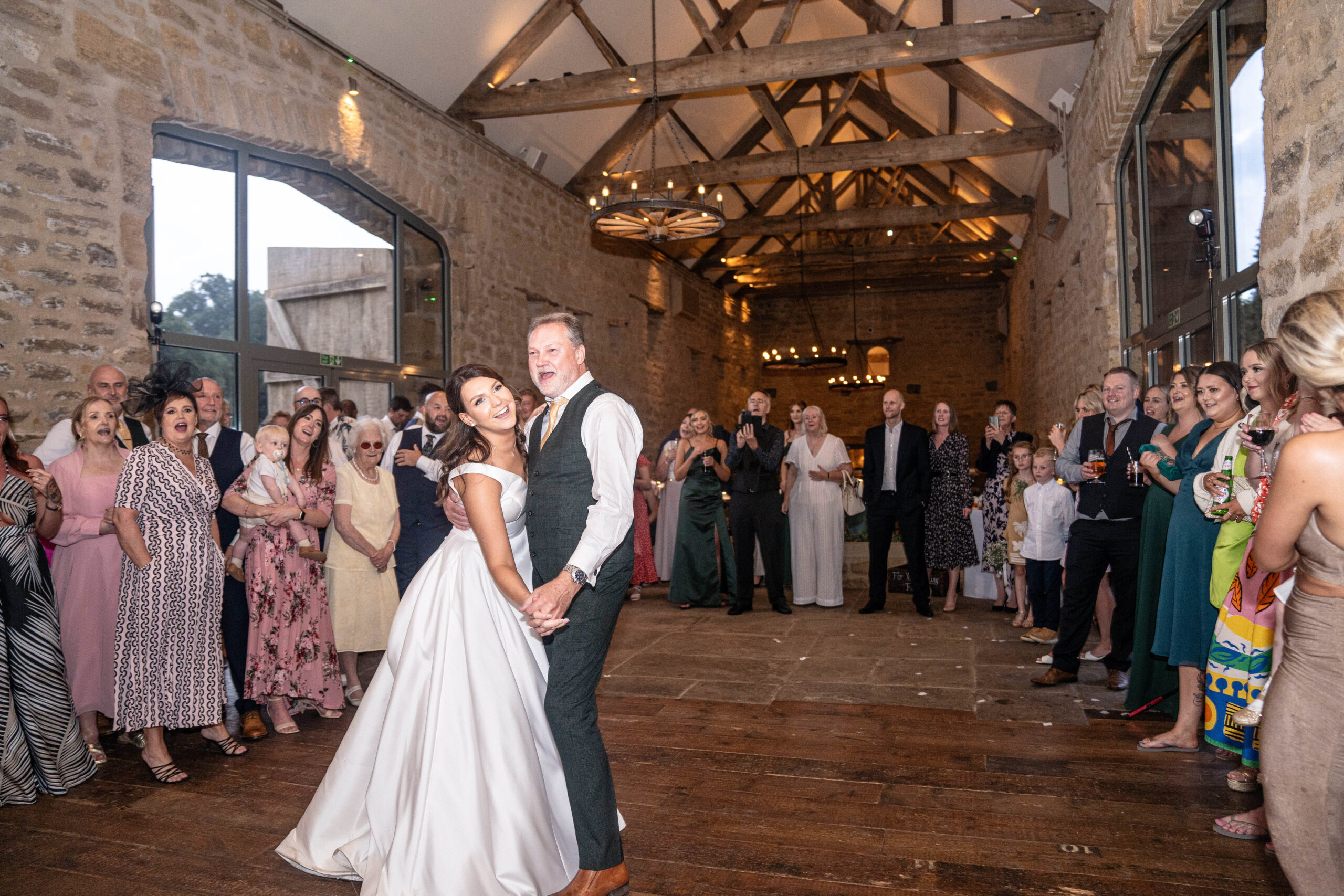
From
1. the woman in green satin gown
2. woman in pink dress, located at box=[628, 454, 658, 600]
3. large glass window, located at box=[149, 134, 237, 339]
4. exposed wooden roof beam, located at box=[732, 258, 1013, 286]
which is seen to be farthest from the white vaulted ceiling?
the woman in green satin gown

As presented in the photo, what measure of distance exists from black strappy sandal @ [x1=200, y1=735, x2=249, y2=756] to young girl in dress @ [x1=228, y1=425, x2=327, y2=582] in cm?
70

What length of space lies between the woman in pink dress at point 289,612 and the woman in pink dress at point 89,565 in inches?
19.0

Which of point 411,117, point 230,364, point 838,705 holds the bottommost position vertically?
point 838,705

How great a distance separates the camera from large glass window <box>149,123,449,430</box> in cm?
569

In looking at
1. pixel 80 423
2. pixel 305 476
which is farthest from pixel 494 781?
pixel 80 423

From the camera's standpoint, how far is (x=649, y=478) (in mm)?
7375

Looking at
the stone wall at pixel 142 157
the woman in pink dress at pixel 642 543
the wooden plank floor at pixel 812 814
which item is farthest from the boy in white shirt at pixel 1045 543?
the stone wall at pixel 142 157

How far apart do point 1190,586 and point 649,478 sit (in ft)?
15.5

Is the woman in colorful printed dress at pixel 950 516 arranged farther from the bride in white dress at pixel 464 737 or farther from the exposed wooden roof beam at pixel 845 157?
the bride in white dress at pixel 464 737

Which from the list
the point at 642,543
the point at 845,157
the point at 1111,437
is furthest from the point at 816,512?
the point at 845,157

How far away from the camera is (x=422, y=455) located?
15.2ft

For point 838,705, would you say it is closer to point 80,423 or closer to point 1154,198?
point 80,423

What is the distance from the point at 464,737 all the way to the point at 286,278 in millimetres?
5490

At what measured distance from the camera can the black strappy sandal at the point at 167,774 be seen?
314 centimetres
